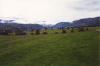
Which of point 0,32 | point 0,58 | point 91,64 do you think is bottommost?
point 91,64

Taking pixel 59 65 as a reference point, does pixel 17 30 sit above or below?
above

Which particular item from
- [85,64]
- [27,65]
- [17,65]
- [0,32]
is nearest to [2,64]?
[17,65]

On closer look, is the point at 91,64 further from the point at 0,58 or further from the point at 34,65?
the point at 0,58

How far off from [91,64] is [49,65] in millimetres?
3891

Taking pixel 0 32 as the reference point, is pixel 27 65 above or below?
below

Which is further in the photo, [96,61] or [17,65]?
[96,61]

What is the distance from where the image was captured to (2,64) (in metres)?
5.83

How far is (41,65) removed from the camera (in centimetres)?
584

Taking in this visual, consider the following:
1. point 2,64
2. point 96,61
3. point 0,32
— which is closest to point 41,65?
point 2,64

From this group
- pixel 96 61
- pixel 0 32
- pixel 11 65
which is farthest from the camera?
pixel 0 32

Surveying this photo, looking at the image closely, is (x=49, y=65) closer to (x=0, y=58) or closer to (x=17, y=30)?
(x=0, y=58)

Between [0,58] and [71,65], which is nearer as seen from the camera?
[71,65]

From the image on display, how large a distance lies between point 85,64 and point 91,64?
545 mm

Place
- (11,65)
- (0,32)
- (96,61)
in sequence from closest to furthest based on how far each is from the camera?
1. (11,65)
2. (96,61)
3. (0,32)
